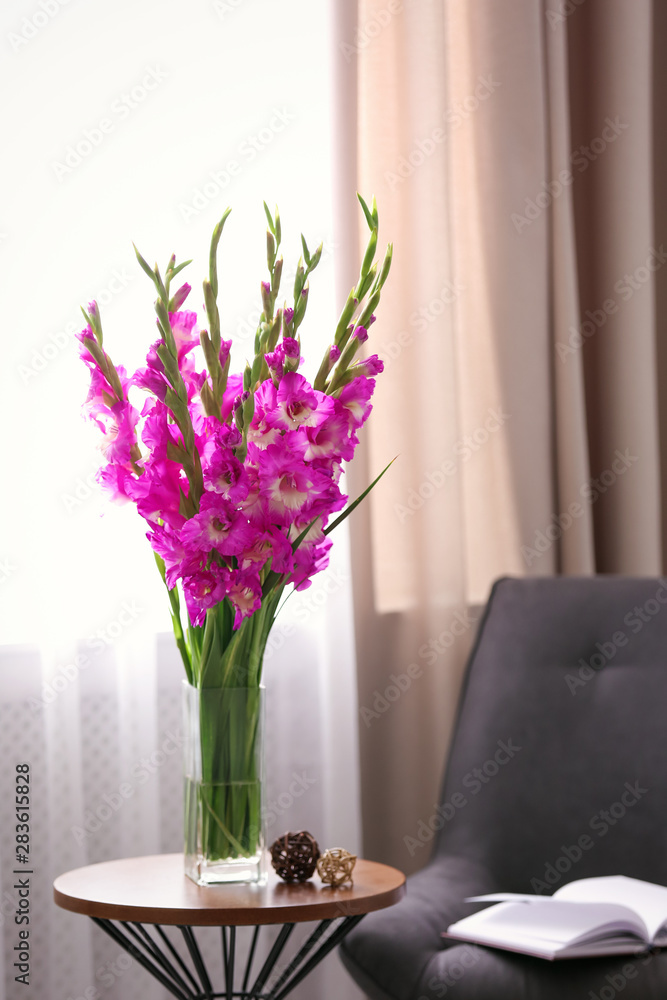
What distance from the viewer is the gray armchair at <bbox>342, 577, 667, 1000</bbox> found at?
5.10 ft

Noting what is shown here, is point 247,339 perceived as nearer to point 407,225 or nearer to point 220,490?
point 407,225

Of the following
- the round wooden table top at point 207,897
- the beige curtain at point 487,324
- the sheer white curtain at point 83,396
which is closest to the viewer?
the round wooden table top at point 207,897

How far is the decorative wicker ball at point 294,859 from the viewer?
1214mm

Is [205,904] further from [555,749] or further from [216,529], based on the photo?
[555,749]

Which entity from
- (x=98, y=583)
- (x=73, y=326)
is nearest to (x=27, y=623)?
(x=98, y=583)

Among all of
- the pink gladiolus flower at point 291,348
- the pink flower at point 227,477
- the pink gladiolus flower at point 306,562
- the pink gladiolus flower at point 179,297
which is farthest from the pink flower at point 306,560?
the pink gladiolus flower at point 179,297

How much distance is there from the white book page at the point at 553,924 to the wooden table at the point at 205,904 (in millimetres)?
144

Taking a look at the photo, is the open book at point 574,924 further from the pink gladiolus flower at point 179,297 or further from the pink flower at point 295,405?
the pink gladiolus flower at point 179,297

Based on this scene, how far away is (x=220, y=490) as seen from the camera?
1.11 m

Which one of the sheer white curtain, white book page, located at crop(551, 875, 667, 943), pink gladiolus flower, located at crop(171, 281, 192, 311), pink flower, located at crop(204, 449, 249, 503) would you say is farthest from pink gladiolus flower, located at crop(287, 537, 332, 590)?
white book page, located at crop(551, 875, 667, 943)

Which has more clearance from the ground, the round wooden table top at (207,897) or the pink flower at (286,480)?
the pink flower at (286,480)

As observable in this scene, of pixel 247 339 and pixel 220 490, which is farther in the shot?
pixel 247 339

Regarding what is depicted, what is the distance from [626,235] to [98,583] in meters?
1.38

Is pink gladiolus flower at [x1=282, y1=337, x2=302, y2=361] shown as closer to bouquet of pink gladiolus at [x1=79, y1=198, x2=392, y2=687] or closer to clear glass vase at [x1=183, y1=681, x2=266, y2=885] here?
bouquet of pink gladiolus at [x1=79, y1=198, x2=392, y2=687]
